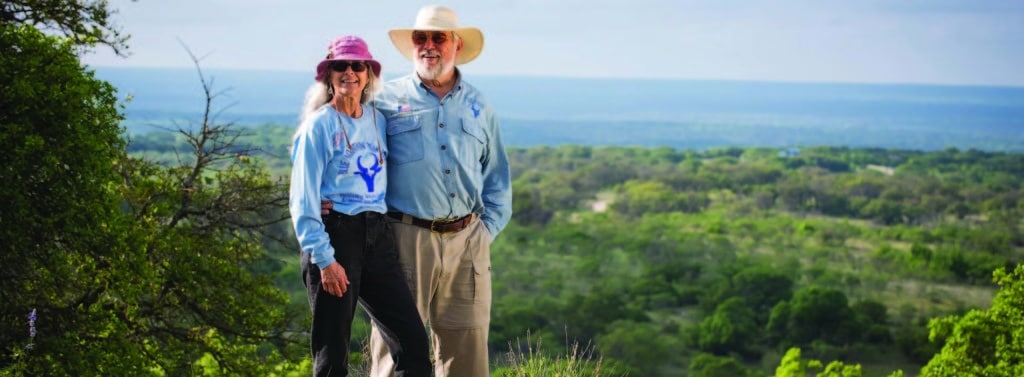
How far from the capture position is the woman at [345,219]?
3.89 m

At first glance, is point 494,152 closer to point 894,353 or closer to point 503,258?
point 894,353

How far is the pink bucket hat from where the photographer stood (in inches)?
159

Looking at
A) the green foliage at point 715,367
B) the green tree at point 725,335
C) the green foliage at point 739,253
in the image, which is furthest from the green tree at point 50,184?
the green tree at point 725,335

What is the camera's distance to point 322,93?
4133 mm

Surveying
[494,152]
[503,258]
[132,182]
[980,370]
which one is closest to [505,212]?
[494,152]

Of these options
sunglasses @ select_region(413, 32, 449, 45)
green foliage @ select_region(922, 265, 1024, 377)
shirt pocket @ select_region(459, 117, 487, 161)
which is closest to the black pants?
shirt pocket @ select_region(459, 117, 487, 161)

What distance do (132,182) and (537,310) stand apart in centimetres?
5903

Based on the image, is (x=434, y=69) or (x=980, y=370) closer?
(x=434, y=69)

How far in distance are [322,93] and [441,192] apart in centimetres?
62

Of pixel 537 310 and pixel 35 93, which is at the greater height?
pixel 35 93

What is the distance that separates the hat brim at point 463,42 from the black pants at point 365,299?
3.02 ft

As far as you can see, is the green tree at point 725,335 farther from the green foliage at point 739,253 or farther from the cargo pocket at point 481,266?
the cargo pocket at point 481,266

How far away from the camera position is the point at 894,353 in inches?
2571

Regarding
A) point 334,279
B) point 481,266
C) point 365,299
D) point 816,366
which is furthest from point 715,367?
point 334,279
